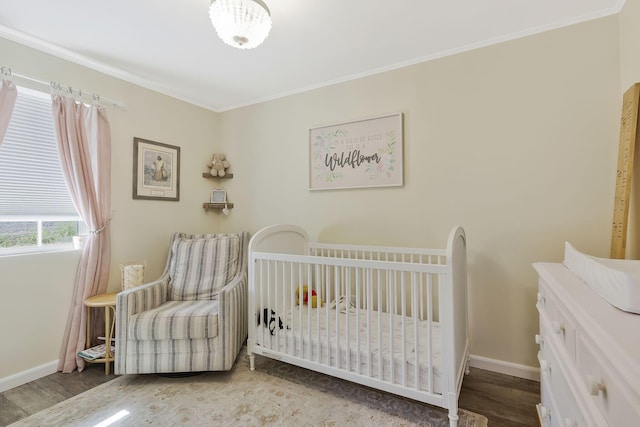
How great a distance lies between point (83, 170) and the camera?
7.17 ft

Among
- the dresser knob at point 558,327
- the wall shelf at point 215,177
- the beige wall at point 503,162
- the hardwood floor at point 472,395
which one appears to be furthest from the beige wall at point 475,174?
the dresser knob at point 558,327

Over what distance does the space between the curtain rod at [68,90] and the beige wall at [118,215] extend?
5 centimetres

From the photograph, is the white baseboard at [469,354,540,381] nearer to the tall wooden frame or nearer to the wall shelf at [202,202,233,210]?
the tall wooden frame

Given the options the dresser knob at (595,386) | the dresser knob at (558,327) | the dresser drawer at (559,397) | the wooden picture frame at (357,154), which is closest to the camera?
the dresser knob at (595,386)

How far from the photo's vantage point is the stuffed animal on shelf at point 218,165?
3.20 meters

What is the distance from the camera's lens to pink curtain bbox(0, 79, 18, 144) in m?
1.84

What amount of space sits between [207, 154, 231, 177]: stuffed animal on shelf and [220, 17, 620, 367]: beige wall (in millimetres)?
1337

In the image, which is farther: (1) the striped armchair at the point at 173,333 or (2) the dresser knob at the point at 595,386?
(1) the striped armchair at the point at 173,333

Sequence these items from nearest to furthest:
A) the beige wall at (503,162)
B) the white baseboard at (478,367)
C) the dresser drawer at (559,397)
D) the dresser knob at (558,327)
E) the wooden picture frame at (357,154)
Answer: the dresser drawer at (559,397), the dresser knob at (558,327), the beige wall at (503,162), the white baseboard at (478,367), the wooden picture frame at (357,154)

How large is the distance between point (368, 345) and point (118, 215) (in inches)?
88.9

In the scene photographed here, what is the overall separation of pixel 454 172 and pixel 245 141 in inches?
83.5

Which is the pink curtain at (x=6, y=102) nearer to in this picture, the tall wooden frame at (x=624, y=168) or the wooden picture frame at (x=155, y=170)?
the wooden picture frame at (x=155, y=170)

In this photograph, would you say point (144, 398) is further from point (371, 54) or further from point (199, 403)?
point (371, 54)

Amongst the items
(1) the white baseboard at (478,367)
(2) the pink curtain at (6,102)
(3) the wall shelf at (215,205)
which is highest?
(2) the pink curtain at (6,102)
